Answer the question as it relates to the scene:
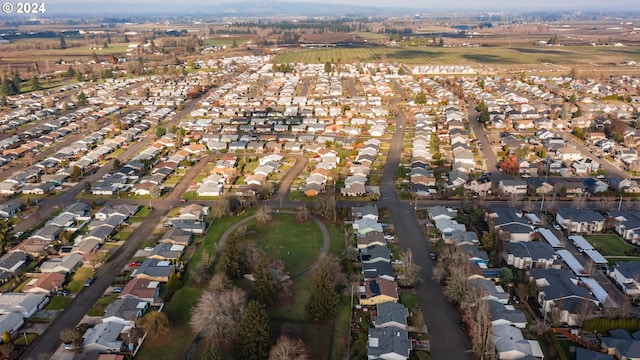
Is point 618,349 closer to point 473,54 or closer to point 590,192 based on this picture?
point 590,192

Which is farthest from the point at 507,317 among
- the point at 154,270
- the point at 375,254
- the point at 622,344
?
the point at 154,270

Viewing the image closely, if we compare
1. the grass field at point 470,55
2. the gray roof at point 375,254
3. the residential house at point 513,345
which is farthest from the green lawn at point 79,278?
the grass field at point 470,55

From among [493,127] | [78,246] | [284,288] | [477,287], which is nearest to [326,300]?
[284,288]

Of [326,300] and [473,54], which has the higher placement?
[473,54]

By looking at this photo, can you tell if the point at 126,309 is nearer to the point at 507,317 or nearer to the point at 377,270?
the point at 377,270

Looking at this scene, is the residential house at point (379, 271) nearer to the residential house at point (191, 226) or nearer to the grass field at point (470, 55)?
the residential house at point (191, 226)

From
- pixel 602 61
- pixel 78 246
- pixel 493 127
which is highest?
pixel 602 61
